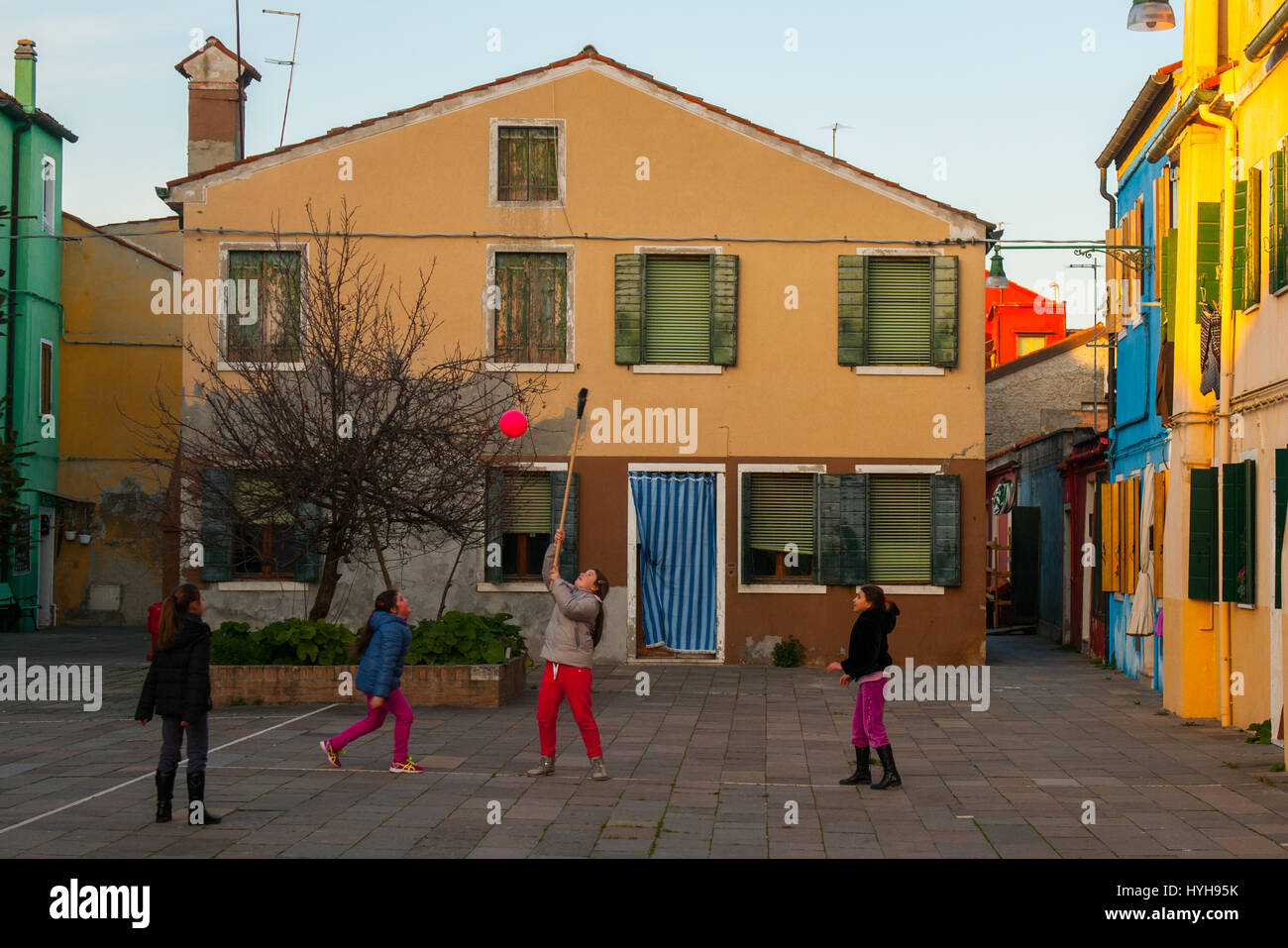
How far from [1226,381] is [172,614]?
10.7 meters

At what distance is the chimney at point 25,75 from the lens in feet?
107

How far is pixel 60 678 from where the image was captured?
67.3 feet

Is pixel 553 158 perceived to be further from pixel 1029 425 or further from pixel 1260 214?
pixel 1029 425

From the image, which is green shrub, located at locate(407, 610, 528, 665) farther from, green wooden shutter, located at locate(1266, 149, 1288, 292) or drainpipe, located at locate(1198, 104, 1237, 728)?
green wooden shutter, located at locate(1266, 149, 1288, 292)

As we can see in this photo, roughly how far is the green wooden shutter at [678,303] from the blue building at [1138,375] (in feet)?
19.6

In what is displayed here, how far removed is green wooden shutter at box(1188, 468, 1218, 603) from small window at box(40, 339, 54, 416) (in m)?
24.9

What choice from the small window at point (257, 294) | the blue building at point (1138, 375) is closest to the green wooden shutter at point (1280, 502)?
the blue building at point (1138, 375)

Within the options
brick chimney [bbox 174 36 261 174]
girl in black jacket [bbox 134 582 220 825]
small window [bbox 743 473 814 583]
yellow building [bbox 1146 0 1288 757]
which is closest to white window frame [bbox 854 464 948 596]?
small window [bbox 743 473 814 583]

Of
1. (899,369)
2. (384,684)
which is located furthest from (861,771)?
(899,369)

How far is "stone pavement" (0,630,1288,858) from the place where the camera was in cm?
938

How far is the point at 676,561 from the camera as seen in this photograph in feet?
75.4

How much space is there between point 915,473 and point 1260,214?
28.4 ft

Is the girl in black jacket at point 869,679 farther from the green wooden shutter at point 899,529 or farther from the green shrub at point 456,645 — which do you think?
the green wooden shutter at point 899,529
